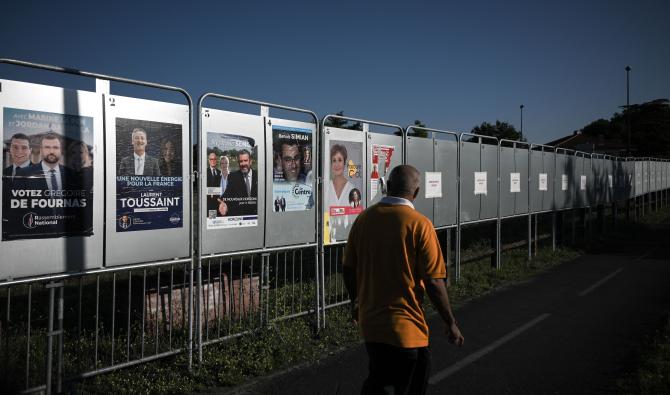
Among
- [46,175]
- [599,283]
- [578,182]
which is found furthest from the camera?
[578,182]

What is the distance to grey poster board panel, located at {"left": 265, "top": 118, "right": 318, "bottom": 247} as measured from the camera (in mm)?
6582

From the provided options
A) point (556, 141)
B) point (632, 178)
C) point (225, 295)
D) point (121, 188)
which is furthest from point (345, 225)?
point (556, 141)

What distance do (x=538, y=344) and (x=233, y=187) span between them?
4.13 m

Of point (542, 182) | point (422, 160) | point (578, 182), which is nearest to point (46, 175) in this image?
point (422, 160)

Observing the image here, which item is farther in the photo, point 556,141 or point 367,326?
point 556,141

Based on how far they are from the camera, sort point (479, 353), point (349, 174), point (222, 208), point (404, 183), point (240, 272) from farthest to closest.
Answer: point (349, 174) < point (240, 272) < point (479, 353) < point (222, 208) < point (404, 183)

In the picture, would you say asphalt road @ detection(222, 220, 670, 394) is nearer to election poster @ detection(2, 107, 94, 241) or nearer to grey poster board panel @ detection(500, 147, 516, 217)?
grey poster board panel @ detection(500, 147, 516, 217)

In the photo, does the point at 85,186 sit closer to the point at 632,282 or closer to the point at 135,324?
the point at 135,324

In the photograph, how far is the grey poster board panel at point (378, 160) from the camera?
329 inches

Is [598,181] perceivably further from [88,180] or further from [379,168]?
[88,180]

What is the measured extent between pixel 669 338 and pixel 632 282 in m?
5.07

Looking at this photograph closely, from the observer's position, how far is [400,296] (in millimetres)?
3469

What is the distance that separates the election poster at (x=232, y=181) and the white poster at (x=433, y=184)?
4.40 metres

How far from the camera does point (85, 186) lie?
4.69m
